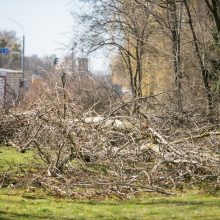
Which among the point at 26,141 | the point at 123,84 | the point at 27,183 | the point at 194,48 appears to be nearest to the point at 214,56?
the point at 194,48

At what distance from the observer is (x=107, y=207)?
359 inches

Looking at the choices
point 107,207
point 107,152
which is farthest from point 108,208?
point 107,152

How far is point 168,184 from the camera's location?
11.0 metres

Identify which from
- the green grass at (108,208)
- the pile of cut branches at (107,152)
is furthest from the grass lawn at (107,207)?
the pile of cut branches at (107,152)

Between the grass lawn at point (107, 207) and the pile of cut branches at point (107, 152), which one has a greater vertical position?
the pile of cut branches at point (107, 152)

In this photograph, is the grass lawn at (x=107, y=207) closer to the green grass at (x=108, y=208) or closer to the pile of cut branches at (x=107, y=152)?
the green grass at (x=108, y=208)

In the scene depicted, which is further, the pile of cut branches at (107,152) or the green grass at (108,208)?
the pile of cut branches at (107,152)

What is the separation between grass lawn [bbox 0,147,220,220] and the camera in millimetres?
8414

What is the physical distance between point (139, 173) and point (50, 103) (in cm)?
250

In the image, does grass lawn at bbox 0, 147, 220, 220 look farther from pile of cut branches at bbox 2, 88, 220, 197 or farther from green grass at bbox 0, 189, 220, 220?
pile of cut branches at bbox 2, 88, 220, 197

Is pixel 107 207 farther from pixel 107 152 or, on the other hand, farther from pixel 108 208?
pixel 107 152

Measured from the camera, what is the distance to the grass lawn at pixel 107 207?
841 centimetres

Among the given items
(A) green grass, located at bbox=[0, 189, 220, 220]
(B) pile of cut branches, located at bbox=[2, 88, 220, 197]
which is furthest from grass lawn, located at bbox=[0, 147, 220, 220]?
(B) pile of cut branches, located at bbox=[2, 88, 220, 197]

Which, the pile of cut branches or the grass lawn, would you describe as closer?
the grass lawn
